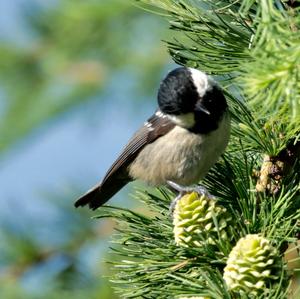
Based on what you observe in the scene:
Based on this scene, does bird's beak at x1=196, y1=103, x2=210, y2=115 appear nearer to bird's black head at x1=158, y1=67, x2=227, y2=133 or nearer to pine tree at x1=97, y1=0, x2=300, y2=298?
bird's black head at x1=158, y1=67, x2=227, y2=133

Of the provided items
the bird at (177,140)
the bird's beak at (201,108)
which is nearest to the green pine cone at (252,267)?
the bird at (177,140)

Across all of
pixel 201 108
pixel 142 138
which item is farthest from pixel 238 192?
pixel 142 138

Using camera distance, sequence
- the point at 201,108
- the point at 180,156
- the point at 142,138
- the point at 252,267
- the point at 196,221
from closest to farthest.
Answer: the point at 252,267
the point at 196,221
the point at 201,108
the point at 180,156
the point at 142,138

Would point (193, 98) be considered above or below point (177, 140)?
above

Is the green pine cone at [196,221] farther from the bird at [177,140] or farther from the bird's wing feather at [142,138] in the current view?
the bird's wing feather at [142,138]

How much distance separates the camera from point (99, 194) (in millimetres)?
3020

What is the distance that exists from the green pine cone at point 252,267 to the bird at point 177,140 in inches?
24.5

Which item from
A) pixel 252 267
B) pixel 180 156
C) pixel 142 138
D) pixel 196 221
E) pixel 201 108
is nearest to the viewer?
pixel 252 267

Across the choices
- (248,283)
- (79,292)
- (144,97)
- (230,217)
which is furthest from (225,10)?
(144,97)

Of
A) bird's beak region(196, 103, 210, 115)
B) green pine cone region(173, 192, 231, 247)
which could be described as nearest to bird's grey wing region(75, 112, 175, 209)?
bird's beak region(196, 103, 210, 115)

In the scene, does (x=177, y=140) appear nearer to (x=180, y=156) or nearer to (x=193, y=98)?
(x=180, y=156)

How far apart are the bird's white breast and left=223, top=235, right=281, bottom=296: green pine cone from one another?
2.04 feet

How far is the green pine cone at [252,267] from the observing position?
5.56 feet

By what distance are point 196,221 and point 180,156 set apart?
2.99ft
